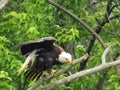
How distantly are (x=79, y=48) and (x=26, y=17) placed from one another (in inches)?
62.9

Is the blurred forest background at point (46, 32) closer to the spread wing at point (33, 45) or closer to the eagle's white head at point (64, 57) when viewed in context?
the eagle's white head at point (64, 57)

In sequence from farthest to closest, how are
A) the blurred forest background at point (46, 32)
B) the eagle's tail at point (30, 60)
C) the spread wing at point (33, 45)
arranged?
1. the blurred forest background at point (46, 32)
2. the eagle's tail at point (30, 60)
3. the spread wing at point (33, 45)

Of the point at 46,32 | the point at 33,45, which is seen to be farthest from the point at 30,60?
the point at 46,32

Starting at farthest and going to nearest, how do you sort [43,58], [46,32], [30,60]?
[46,32], [43,58], [30,60]

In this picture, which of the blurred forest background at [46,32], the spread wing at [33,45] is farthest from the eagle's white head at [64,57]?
the blurred forest background at [46,32]

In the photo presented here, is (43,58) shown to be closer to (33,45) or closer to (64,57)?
(64,57)

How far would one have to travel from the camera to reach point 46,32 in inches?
327

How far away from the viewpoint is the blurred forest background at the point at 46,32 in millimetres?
7672

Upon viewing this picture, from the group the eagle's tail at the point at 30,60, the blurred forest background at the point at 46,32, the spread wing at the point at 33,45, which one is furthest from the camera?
the blurred forest background at the point at 46,32

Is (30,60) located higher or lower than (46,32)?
lower

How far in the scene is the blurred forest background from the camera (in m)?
7.67

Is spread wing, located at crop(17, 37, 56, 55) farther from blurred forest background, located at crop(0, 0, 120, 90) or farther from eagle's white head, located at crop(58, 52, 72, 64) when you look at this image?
blurred forest background, located at crop(0, 0, 120, 90)

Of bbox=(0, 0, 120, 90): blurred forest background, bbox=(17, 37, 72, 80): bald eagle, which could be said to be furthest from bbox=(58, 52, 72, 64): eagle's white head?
bbox=(0, 0, 120, 90): blurred forest background

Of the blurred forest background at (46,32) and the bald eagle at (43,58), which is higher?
the blurred forest background at (46,32)
